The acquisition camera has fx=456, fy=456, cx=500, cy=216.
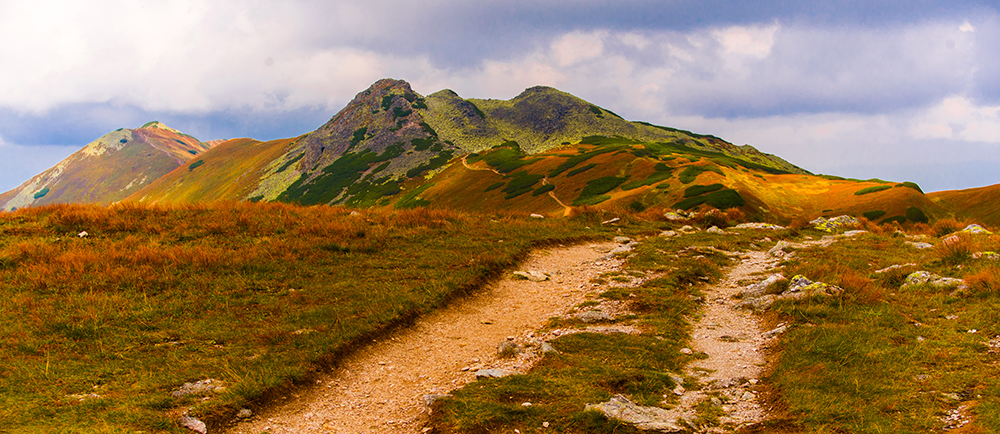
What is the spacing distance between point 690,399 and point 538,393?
2373 mm

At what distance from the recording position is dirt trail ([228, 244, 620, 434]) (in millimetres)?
7219

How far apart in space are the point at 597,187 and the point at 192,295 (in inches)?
2672

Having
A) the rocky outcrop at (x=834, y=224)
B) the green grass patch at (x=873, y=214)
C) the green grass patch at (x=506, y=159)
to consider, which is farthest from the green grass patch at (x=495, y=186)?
the rocky outcrop at (x=834, y=224)

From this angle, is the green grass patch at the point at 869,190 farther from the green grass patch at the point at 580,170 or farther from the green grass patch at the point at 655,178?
the green grass patch at the point at 580,170

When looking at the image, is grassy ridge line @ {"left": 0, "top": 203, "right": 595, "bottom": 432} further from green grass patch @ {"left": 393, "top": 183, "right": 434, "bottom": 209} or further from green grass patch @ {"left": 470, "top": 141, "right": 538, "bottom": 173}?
green grass patch @ {"left": 470, "top": 141, "right": 538, "bottom": 173}

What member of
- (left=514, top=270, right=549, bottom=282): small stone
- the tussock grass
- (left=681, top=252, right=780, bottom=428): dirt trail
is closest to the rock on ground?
(left=681, top=252, right=780, bottom=428): dirt trail

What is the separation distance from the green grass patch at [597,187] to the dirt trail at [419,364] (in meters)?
55.3

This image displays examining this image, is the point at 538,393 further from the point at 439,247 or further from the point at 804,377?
the point at 439,247

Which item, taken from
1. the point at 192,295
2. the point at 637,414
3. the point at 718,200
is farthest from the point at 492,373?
the point at 718,200

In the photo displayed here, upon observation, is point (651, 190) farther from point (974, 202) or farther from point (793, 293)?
point (793, 293)

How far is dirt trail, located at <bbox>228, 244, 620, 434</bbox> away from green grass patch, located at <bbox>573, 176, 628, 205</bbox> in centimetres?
5532

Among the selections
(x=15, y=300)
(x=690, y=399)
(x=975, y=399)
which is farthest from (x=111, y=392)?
(x=975, y=399)

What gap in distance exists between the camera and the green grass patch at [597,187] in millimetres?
69875

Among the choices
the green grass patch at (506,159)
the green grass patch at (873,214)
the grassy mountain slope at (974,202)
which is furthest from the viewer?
the green grass patch at (506,159)
